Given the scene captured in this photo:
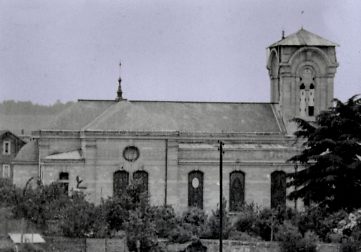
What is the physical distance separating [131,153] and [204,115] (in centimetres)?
927

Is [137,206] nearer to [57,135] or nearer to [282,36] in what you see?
[57,135]

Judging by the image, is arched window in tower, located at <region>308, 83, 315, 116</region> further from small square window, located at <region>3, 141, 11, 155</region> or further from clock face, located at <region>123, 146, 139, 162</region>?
small square window, located at <region>3, 141, 11, 155</region>

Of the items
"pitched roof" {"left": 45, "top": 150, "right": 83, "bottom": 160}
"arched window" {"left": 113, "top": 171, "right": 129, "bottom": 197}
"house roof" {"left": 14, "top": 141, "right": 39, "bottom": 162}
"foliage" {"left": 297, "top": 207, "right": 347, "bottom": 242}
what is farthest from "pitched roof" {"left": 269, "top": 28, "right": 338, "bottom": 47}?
"foliage" {"left": 297, "top": 207, "right": 347, "bottom": 242}

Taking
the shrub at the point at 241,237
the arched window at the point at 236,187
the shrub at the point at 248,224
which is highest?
the arched window at the point at 236,187

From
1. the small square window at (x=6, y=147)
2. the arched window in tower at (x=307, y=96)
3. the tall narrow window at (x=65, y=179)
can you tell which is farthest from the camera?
the small square window at (x=6, y=147)

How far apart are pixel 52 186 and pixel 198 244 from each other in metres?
14.1

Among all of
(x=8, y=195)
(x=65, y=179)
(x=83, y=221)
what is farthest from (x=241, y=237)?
(x=8, y=195)

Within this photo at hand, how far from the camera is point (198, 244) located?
2228 inches

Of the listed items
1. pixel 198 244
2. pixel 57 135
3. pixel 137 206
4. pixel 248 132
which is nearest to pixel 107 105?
pixel 57 135

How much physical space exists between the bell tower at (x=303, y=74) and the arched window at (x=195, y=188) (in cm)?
945

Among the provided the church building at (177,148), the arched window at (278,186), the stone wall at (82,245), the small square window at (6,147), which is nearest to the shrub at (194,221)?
the stone wall at (82,245)

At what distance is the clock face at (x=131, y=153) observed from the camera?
74.2 metres

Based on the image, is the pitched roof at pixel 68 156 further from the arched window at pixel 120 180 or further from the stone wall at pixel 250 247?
the stone wall at pixel 250 247

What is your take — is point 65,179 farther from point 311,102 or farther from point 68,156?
point 311,102
